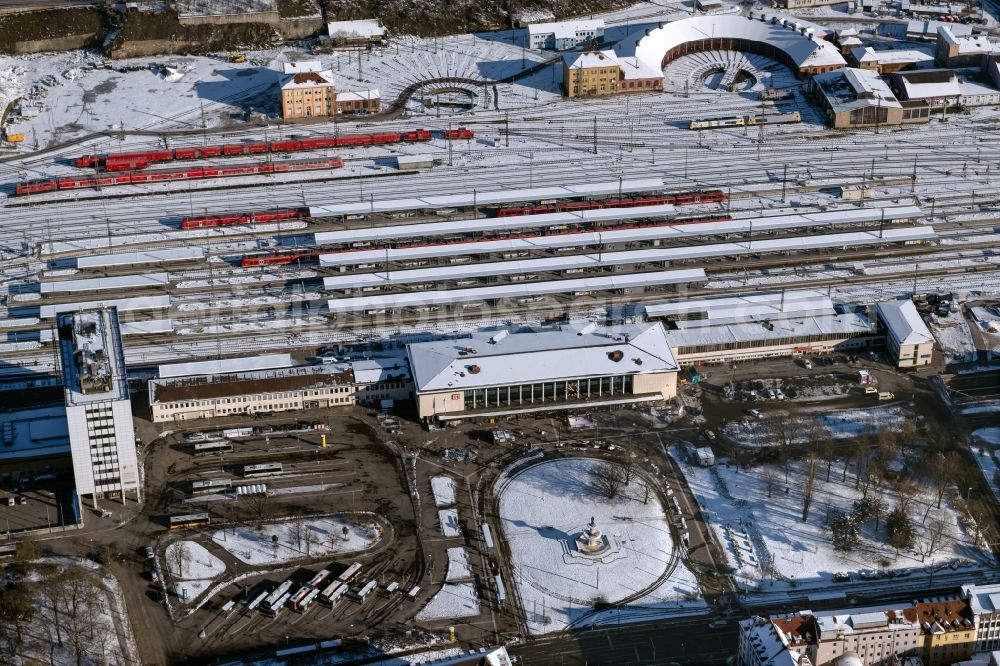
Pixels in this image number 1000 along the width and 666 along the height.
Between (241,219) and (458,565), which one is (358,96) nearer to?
(241,219)

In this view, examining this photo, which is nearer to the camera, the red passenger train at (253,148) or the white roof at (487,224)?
the white roof at (487,224)

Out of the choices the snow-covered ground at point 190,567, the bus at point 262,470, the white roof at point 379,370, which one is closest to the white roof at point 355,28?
the white roof at point 379,370

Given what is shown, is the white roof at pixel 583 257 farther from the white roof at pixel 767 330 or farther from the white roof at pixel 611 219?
the white roof at pixel 767 330

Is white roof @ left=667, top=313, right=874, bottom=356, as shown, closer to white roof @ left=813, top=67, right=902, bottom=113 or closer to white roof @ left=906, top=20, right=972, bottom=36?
white roof @ left=813, top=67, right=902, bottom=113

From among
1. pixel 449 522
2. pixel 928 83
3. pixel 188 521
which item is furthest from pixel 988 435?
pixel 928 83

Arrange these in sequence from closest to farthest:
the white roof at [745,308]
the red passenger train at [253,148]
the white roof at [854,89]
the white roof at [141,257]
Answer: the white roof at [745,308] < the white roof at [141,257] < the red passenger train at [253,148] < the white roof at [854,89]

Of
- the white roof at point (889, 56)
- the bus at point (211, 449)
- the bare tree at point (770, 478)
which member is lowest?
the bare tree at point (770, 478)

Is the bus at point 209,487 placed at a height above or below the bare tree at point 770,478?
above

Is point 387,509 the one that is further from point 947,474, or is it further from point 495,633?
point 947,474
